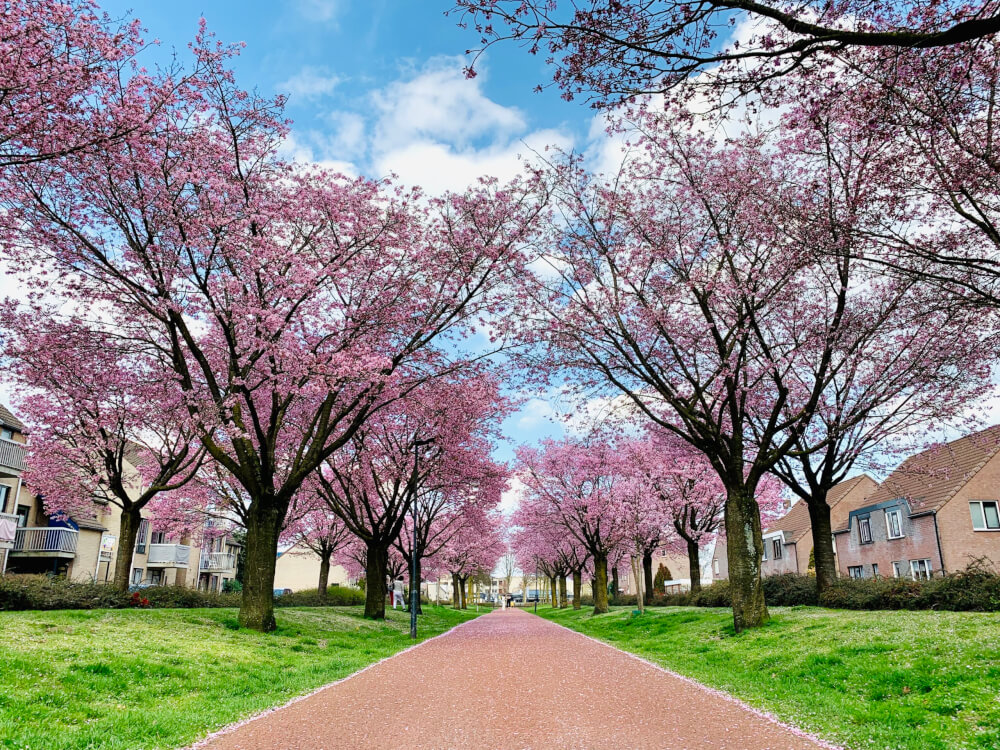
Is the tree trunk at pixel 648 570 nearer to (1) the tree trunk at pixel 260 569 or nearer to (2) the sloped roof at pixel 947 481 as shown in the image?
(2) the sloped roof at pixel 947 481

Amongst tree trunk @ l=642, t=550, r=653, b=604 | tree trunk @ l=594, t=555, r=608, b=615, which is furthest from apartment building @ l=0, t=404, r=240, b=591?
tree trunk @ l=642, t=550, r=653, b=604

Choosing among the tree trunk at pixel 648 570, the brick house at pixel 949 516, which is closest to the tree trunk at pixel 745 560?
the brick house at pixel 949 516

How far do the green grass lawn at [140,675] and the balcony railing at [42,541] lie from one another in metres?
22.0

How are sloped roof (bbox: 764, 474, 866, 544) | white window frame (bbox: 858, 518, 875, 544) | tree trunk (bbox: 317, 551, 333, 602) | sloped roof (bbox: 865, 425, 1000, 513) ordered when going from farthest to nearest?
sloped roof (bbox: 764, 474, 866, 544)
white window frame (bbox: 858, 518, 875, 544)
tree trunk (bbox: 317, 551, 333, 602)
sloped roof (bbox: 865, 425, 1000, 513)

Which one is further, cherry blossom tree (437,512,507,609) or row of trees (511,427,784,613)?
cherry blossom tree (437,512,507,609)

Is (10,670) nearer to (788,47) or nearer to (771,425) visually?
(788,47)

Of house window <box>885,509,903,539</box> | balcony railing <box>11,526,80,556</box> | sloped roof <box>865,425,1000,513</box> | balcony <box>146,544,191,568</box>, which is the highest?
sloped roof <box>865,425,1000,513</box>

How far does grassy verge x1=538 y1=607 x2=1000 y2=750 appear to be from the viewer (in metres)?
6.23

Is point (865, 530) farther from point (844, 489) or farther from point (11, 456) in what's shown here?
point (11, 456)

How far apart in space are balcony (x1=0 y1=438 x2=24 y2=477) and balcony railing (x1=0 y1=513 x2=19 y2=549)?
6.18ft

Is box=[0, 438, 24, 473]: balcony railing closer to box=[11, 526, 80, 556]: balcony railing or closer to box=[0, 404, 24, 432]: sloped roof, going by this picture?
box=[0, 404, 24, 432]: sloped roof

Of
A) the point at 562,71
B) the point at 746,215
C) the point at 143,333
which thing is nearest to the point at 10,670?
the point at 562,71

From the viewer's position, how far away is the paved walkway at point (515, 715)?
6.05m

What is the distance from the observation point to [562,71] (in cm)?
655
